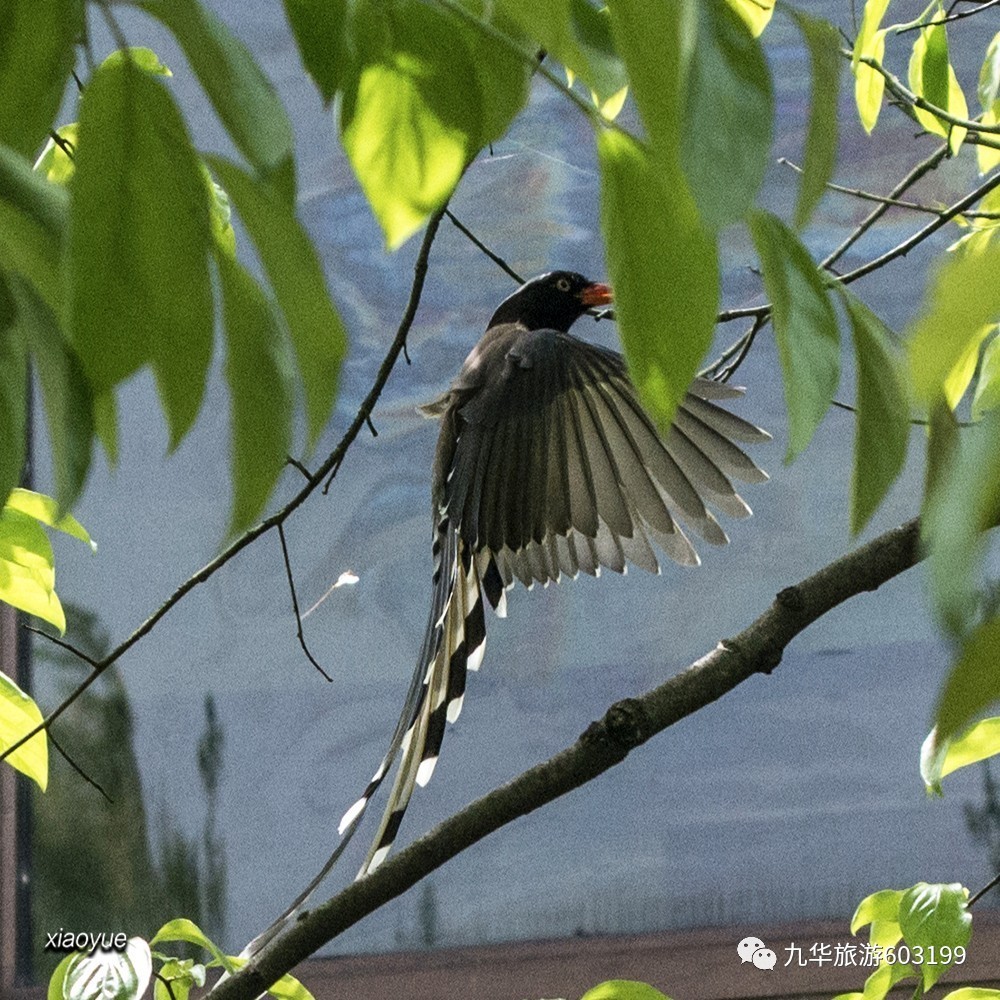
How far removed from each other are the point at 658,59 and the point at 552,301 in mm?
921

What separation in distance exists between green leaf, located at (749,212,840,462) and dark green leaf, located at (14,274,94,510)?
74 mm

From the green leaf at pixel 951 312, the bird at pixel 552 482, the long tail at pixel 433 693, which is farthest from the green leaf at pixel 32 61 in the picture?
the bird at pixel 552 482

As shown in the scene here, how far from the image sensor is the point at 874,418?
154mm

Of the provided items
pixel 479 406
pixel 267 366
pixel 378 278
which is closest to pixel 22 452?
pixel 267 366

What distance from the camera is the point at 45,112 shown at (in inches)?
6.1

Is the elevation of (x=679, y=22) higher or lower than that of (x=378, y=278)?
lower

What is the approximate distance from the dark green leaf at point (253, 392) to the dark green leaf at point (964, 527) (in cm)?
6

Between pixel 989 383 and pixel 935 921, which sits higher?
pixel 989 383

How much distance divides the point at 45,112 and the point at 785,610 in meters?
0.29

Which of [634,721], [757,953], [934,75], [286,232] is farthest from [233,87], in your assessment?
[757,953]

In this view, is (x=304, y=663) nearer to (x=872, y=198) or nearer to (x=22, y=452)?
(x=872, y=198)

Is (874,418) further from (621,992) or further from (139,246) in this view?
(621,992)

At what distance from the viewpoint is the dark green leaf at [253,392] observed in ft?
0.42

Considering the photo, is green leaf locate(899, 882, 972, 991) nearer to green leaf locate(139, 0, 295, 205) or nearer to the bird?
the bird
